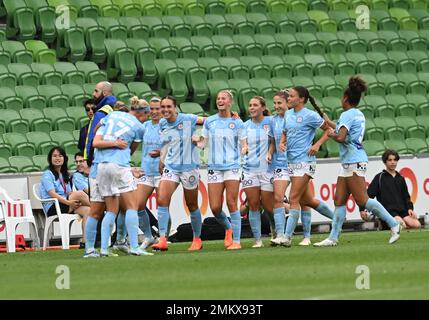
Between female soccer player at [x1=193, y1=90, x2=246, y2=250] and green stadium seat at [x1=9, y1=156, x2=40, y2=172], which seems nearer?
female soccer player at [x1=193, y1=90, x2=246, y2=250]

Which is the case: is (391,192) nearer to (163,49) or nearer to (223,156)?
(223,156)

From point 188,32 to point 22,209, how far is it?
8.97m

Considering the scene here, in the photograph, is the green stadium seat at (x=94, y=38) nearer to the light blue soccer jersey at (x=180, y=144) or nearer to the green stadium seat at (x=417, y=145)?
the green stadium seat at (x=417, y=145)

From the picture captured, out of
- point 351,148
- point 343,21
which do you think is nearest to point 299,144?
point 351,148

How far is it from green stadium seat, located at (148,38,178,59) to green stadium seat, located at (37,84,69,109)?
3.30 m

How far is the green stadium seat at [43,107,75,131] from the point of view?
25.8 meters

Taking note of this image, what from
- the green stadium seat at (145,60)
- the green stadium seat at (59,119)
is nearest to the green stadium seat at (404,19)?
the green stadium seat at (145,60)

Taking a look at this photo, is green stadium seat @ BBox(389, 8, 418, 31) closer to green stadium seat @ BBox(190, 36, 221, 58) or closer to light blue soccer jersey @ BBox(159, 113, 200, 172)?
green stadium seat @ BBox(190, 36, 221, 58)

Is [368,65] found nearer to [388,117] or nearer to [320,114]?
[388,117]

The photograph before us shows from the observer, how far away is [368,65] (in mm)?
31469

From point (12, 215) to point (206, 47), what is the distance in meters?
8.67

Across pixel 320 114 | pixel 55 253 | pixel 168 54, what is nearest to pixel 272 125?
pixel 320 114

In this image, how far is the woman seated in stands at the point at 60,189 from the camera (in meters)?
22.3

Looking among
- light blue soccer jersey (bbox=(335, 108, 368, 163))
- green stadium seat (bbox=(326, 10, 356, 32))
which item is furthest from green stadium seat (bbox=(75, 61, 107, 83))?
light blue soccer jersey (bbox=(335, 108, 368, 163))
